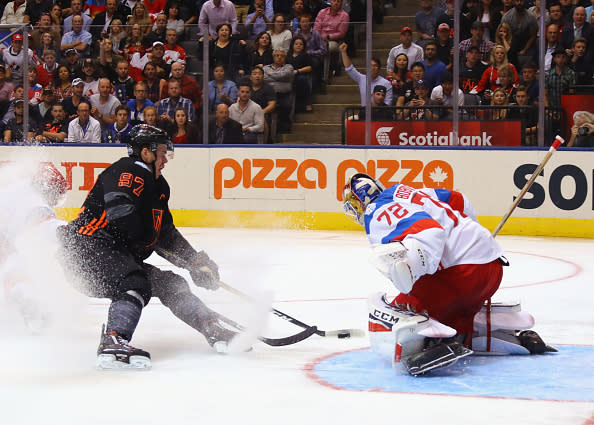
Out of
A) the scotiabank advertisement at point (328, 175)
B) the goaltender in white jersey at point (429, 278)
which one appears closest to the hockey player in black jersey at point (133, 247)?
the goaltender in white jersey at point (429, 278)

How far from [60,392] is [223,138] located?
6.95m

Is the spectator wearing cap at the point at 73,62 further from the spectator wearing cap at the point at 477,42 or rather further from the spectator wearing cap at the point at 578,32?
the spectator wearing cap at the point at 578,32

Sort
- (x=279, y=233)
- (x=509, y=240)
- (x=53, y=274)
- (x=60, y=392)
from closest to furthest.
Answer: (x=60, y=392), (x=53, y=274), (x=509, y=240), (x=279, y=233)

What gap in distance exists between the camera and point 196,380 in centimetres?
372

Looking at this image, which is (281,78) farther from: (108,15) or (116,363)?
(116,363)

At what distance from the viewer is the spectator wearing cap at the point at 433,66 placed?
371 inches

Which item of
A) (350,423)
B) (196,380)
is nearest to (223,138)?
(196,380)

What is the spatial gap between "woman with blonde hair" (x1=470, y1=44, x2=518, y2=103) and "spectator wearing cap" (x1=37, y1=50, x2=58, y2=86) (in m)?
4.67

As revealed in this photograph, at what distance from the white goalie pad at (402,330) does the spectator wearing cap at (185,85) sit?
662 cm

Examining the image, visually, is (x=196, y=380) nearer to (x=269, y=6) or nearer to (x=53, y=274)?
(x=53, y=274)

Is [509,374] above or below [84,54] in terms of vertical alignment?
below

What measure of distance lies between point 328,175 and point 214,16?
233 centimetres

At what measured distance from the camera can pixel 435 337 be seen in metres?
3.78

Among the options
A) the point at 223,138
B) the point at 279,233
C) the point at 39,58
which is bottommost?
the point at 279,233
